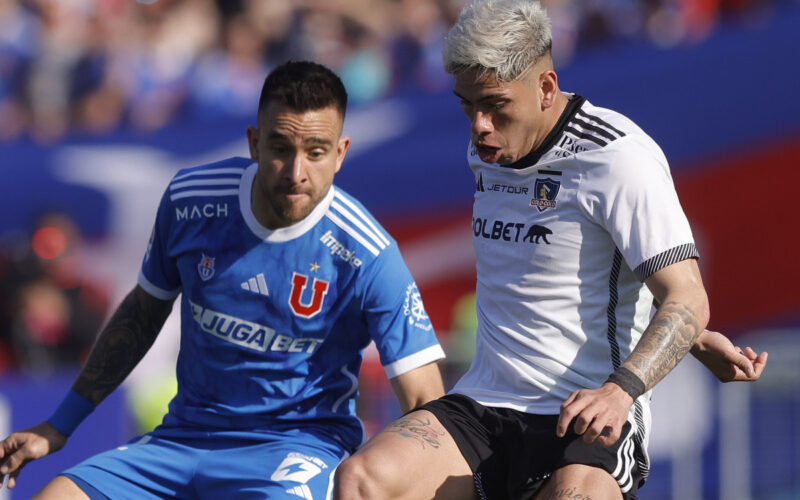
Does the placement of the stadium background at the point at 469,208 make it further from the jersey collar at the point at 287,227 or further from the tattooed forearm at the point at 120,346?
the jersey collar at the point at 287,227

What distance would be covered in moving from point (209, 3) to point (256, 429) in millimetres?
8656

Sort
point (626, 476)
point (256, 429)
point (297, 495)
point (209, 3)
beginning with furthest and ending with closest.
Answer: point (209, 3), point (256, 429), point (297, 495), point (626, 476)

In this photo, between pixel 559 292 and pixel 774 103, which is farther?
pixel 774 103

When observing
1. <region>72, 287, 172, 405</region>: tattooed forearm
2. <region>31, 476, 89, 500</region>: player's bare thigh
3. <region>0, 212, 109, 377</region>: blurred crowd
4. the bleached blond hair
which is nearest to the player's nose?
the bleached blond hair

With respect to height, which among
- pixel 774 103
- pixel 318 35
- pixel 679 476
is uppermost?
pixel 318 35

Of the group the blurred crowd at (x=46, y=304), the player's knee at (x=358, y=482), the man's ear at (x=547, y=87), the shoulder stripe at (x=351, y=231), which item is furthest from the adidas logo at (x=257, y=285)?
the blurred crowd at (x=46, y=304)

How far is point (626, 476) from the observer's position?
3.79m

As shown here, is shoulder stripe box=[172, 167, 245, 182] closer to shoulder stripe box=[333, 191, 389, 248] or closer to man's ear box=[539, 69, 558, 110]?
shoulder stripe box=[333, 191, 389, 248]

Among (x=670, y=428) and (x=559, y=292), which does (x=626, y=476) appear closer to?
(x=559, y=292)

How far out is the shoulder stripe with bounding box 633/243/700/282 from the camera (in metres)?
3.55

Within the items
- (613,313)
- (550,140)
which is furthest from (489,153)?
(613,313)

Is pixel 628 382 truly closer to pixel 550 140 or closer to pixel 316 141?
pixel 550 140

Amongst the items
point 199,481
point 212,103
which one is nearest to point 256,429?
point 199,481

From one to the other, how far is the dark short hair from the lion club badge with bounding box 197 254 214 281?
0.61 meters
